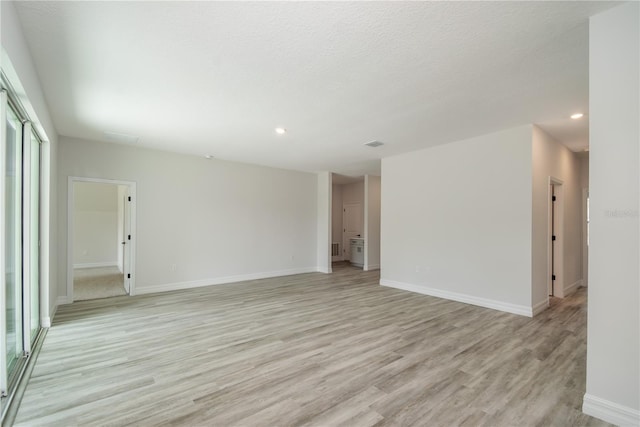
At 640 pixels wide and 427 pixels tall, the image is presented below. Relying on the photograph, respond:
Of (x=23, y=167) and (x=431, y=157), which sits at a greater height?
(x=431, y=157)

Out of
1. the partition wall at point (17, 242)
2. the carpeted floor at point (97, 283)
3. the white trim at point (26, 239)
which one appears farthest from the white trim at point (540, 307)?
the carpeted floor at point (97, 283)

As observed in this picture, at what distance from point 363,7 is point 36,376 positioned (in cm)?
395

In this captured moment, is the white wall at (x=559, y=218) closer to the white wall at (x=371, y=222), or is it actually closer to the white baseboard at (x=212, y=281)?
the white wall at (x=371, y=222)

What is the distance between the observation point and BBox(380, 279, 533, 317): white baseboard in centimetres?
417

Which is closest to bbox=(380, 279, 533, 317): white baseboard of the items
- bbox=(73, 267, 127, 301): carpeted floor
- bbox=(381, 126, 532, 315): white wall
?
bbox=(381, 126, 532, 315): white wall

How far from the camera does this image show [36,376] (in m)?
2.53

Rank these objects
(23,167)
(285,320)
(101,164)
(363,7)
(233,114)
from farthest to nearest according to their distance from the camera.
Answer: (101,164)
(285,320)
(233,114)
(23,167)
(363,7)

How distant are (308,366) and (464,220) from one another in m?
3.58

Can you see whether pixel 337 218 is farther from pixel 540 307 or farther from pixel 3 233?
pixel 3 233

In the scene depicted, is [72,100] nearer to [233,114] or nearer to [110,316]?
[233,114]

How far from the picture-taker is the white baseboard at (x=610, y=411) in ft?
6.04

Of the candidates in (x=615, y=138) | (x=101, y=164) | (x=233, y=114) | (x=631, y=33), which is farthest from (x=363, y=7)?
(x=101, y=164)

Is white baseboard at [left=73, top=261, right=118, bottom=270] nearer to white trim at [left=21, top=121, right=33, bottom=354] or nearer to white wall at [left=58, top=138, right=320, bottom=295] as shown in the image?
white wall at [left=58, top=138, right=320, bottom=295]

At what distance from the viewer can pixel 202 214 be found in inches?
242
